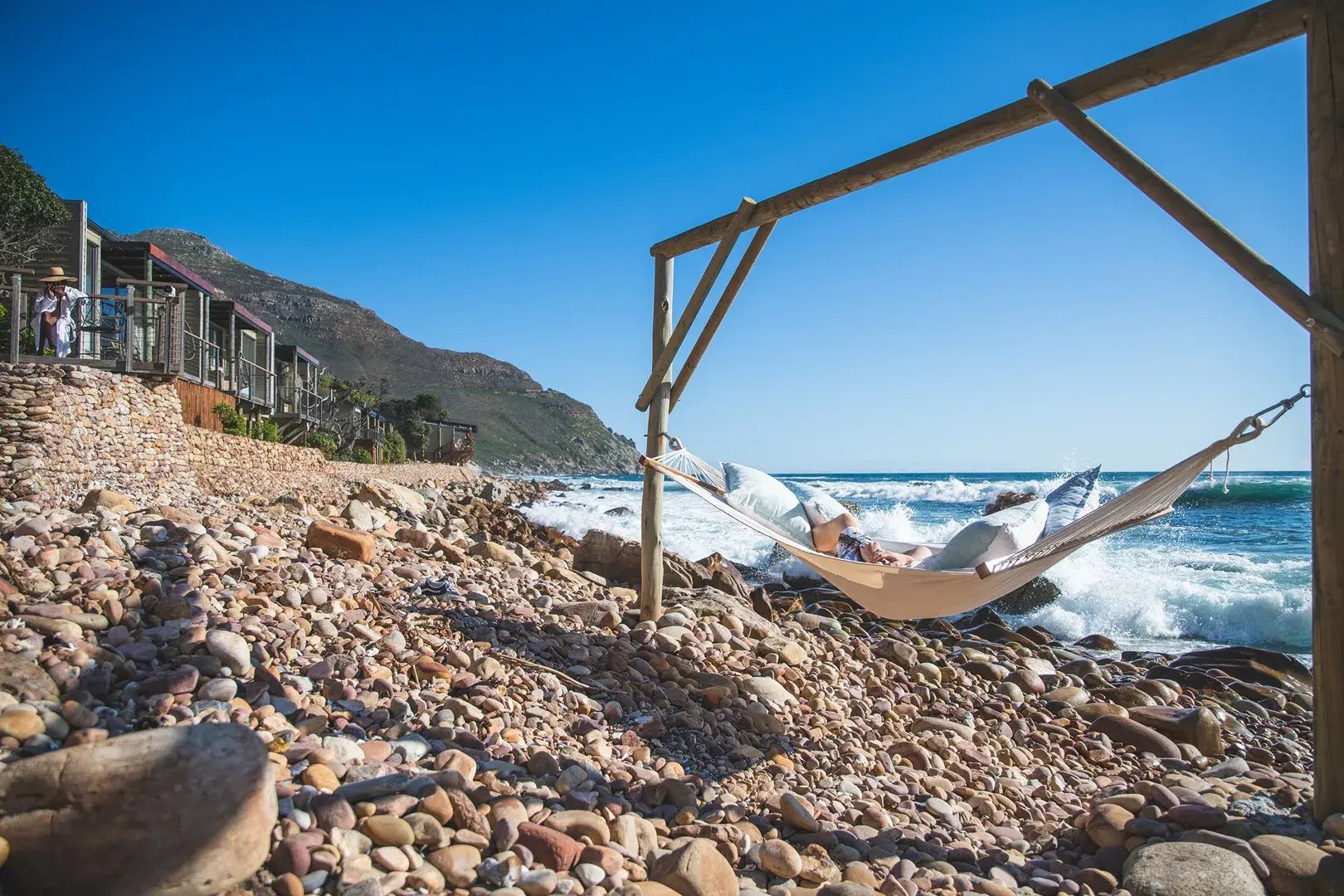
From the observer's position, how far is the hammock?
103 inches

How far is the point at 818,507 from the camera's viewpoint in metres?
4.09

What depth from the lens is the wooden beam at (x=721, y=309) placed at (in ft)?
12.0

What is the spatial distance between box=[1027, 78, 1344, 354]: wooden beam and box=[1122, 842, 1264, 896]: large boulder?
146 centimetres

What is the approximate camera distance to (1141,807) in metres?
2.73

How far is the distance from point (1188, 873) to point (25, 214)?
1443 centimetres

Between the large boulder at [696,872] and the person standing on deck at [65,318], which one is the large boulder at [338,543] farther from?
the person standing on deck at [65,318]

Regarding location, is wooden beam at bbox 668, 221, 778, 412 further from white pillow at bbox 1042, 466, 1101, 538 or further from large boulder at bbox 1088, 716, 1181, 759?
large boulder at bbox 1088, 716, 1181, 759

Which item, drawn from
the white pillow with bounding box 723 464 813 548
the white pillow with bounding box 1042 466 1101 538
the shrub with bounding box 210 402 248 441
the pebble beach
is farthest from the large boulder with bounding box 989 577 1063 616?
the shrub with bounding box 210 402 248 441

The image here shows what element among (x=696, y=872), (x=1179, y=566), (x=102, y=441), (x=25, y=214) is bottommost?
(x=1179, y=566)

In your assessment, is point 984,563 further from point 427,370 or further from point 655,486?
point 427,370

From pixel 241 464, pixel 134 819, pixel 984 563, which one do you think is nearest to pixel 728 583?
pixel 984 563

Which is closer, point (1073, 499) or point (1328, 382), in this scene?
point (1328, 382)

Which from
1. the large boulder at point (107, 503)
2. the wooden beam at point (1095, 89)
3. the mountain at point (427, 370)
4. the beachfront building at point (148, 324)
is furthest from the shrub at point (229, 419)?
the mountain at point (427, 370)

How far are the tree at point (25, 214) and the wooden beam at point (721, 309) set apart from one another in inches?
458
